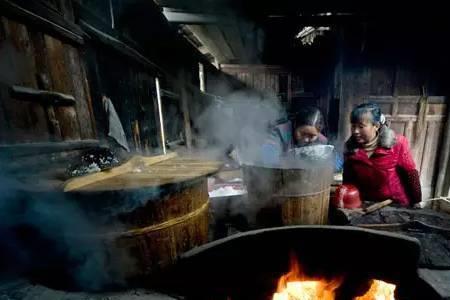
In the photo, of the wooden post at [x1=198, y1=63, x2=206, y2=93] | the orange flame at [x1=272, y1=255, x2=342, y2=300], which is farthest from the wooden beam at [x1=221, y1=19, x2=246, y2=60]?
the orange flame at [x1=272, y1=255, x2=342, y2=300]

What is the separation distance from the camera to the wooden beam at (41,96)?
6.88ft

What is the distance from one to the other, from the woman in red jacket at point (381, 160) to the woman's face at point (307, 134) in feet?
2.20

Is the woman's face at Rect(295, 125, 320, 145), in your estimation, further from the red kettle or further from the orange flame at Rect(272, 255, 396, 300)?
the orange flame at Rect(272, 255, 396, 300)

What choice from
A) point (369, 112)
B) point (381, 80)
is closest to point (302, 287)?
point (369, 112)

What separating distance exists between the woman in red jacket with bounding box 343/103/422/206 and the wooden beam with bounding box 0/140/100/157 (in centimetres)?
431

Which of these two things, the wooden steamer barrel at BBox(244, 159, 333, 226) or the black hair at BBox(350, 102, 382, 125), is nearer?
the wooden steamer barrel at BBox(244, 159, 333, 226)

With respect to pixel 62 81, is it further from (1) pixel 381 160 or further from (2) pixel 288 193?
(1) pixel 381 160

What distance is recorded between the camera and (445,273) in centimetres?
244

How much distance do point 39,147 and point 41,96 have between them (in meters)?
0.54

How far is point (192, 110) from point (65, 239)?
6571mm

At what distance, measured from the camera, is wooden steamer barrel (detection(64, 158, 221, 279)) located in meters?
1.86

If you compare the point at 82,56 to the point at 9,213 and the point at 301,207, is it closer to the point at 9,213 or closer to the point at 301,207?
the point at 9,213

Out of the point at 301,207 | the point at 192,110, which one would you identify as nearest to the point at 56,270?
the point at 301,207

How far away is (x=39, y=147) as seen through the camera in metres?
2.26
